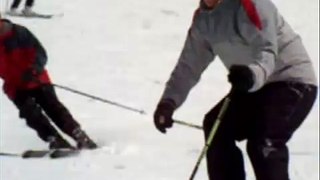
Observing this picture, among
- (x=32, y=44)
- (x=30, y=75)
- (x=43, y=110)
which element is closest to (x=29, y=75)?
(x=30, y=75)

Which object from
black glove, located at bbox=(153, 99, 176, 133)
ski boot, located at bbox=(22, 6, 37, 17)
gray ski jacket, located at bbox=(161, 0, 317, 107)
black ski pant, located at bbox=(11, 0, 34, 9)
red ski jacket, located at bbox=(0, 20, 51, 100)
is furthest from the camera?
black ski pant, located at bbox=(11, 0, 34, 9)

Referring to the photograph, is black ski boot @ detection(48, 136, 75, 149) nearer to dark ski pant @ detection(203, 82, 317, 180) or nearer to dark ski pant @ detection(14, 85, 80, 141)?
dark ski pant @ detection(14, 85, 80, 141)

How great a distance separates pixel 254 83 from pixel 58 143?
158 inches

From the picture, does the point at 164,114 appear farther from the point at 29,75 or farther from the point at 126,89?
the point at 126,89

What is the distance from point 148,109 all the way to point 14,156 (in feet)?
8.99

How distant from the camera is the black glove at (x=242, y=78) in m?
4.67

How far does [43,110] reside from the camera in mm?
8609

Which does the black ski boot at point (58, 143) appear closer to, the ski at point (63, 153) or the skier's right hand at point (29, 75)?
the ski at point (63, 153)

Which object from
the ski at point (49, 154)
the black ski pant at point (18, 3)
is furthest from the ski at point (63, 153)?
the black ski pant at point (18, 3)

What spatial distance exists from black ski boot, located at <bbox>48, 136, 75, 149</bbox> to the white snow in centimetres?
26

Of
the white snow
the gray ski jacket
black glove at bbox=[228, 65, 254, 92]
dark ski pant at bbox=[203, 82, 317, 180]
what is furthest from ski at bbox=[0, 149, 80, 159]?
black glove at bbox=[228, 65, 254, 92]

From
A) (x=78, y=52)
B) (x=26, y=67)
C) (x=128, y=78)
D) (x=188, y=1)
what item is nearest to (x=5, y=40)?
(x=26, y=67)

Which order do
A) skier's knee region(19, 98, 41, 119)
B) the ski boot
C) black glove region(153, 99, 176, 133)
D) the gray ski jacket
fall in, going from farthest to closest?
the ski boot → skier's knee region(19, 98, 41, 119) → black glove region(153, 99, 176, 133) → the gray ski jacket

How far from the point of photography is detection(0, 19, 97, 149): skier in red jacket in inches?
321
